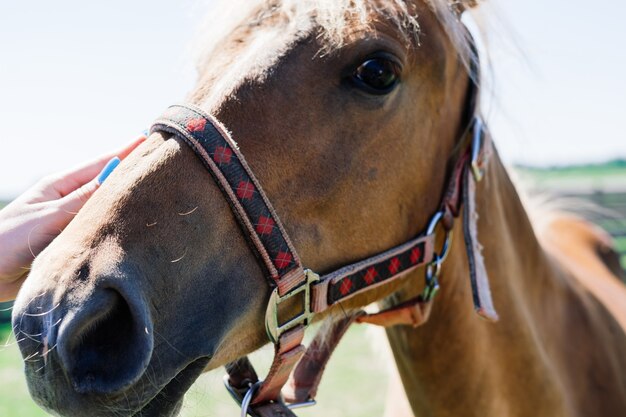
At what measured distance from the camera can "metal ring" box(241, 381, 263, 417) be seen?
1.72 metres

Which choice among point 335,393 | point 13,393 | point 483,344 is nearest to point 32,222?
point 483,344

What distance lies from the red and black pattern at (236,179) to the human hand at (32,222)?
33cm

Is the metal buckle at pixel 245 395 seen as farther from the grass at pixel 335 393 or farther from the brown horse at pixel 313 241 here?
the grass at pixel 335 393

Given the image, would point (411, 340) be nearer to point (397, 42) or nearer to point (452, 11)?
point (397, 42)

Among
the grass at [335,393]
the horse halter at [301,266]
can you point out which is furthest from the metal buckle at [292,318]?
the grass at [335,393]

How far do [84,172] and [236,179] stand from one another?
2.20 feet

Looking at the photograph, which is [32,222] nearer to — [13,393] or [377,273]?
[377,273]

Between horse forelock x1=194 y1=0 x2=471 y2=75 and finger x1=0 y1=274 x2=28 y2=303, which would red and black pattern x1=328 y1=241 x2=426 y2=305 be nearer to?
horse forelock x1=194 y1=0 x2=471 y2=75

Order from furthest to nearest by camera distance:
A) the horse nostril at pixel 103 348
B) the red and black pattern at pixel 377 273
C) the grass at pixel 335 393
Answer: the grass at pixel 335 393 < the red and black pattern at pixel 377 273 < the horse nostril at pixel 103 348

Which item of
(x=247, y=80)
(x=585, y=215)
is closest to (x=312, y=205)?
(x=247, y=80)

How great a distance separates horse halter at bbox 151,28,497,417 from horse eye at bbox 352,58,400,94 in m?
0.45

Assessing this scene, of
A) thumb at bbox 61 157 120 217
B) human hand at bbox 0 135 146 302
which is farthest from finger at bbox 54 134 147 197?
thumb at bbox 61 157 120 217

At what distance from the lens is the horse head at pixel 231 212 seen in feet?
4.25

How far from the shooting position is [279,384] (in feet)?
5.80
